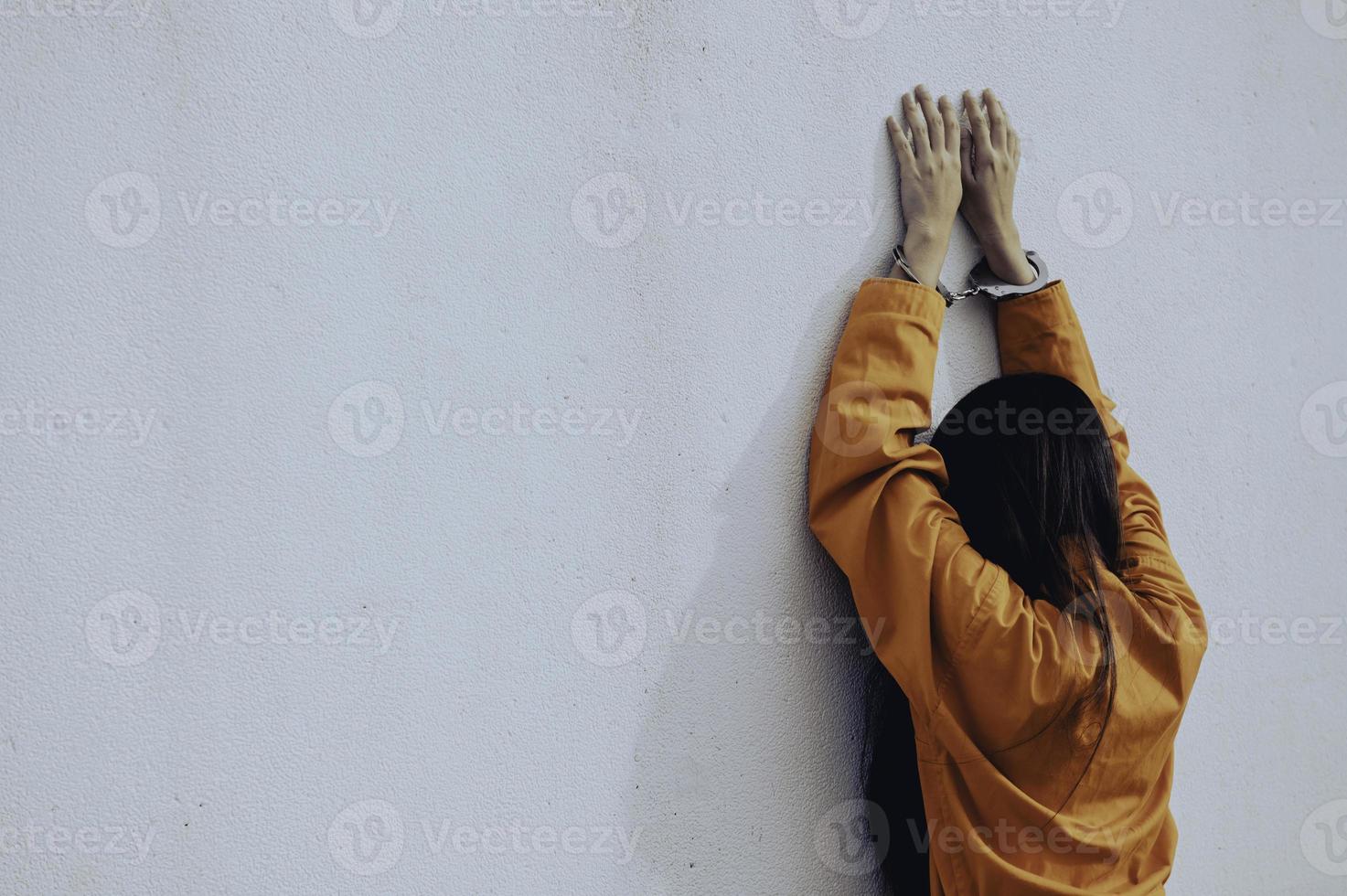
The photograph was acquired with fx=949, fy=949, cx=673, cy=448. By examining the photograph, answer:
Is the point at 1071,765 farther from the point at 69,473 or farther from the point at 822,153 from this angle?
the point at 69,473

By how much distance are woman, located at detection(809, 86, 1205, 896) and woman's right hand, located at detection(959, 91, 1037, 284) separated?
0.07 meters

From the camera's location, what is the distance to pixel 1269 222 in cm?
149

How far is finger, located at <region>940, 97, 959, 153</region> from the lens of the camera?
52.5 inches

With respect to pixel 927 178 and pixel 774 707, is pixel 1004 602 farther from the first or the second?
pixel 927 178

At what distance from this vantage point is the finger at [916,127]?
4.35 feet

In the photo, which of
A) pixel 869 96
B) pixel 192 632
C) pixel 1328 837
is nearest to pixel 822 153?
pixel 869 96
